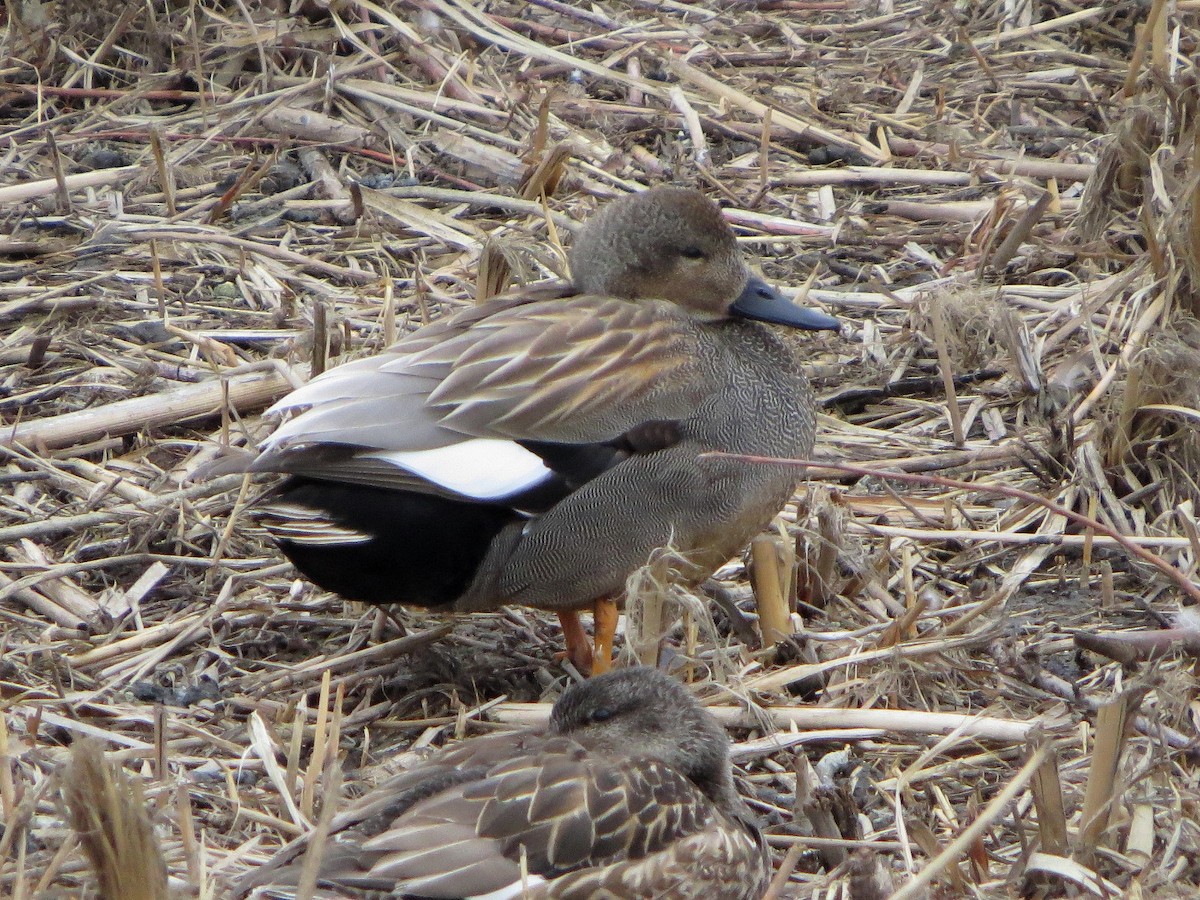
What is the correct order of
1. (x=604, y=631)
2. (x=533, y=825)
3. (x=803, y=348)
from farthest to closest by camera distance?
(x=803, y=348) < (x=604, y=631) < (x=533, y=825)

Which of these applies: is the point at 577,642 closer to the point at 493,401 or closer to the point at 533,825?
the point at 493,401

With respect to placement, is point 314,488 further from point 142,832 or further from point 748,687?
point 142,832

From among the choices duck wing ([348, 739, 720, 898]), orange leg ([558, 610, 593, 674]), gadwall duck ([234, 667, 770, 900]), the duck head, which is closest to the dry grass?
orange leg ([558, 610, 593, 674])

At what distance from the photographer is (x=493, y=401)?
363 centimetres

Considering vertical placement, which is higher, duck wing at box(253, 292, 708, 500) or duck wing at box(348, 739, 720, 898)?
duck wing at box(253, 292, 708, 500)

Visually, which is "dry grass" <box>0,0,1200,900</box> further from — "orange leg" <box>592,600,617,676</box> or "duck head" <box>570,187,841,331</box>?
"duck head" <box>570,187,841,331</box>

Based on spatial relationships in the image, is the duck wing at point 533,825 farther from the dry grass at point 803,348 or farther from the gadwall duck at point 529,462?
the gadwall duck at point 529,462

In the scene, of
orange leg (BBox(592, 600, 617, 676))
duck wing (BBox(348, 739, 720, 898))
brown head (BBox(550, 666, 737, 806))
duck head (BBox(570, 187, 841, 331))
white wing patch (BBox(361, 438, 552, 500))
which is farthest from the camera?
duck head (BBox(570, 187, 841, 331))

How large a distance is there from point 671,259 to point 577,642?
38.3 inches

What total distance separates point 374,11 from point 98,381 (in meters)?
2.23

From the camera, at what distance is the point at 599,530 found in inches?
143

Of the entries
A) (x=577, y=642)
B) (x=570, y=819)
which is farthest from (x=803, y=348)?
(x=570, y=819)

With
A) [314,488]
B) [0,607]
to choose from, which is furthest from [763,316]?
[0,607]

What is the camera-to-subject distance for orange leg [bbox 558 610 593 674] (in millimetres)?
3820
